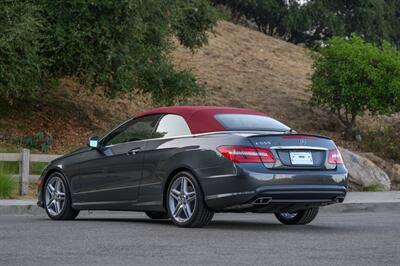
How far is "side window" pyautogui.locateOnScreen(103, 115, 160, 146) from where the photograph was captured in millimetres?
12992

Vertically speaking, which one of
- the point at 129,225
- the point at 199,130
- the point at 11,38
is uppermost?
the point at 11,38

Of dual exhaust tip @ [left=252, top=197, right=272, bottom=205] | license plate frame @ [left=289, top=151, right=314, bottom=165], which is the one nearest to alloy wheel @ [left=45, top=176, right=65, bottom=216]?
dual exhaust tip @ [left=252, top=197, right=272, bottom=205]

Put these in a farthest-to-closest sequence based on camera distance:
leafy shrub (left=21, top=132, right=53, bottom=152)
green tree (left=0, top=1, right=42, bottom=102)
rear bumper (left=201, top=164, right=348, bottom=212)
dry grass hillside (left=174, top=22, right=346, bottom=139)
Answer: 1. dry grass hillside (left=174, top=22, right=346, bottom=139)
2. leafy shrub (left=21, top=132, right=53, bottom=152)
3. green tree (left=0, top=1, right=42, bottom=102)
4. rear bumper (left=201, top=164, right=348, bottom=212)

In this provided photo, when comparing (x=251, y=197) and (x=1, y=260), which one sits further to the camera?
(x=251, y=197)

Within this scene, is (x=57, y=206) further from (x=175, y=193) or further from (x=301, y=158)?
(x=301, y=158)

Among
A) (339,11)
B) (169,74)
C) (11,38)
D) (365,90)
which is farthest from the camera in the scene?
(339,11)

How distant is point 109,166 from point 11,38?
1054 cm

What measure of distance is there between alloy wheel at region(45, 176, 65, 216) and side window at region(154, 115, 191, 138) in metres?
1.99

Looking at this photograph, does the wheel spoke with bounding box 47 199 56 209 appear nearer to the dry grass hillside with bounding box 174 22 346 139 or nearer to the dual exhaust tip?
the dual exhaust tip

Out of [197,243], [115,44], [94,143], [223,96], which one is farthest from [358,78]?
[197,243]

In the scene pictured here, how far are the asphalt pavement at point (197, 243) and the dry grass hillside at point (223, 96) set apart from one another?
14.3m

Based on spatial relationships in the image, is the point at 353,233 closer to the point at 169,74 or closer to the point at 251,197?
the point at 251,197

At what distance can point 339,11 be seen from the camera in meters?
50.4

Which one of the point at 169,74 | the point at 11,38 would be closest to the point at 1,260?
the point at 11,38
